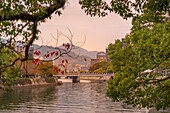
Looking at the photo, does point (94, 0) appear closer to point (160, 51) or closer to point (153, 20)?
point (160, 51)

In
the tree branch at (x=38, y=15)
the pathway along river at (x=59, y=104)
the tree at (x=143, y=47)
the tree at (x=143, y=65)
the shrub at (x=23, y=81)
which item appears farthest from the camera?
the shrub at (x=23, y=81)

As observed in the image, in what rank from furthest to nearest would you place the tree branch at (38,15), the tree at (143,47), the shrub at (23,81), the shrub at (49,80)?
the shrub at (49,80) < the shrub at (23,81) < the tree at (143,47) < the tree branch at (38,15)

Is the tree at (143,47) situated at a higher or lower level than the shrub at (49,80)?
higher

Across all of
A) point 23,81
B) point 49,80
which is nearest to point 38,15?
point 23,81

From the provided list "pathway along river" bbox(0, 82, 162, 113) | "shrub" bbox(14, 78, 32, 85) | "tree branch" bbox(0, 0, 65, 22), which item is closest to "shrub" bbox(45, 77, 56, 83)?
"shrub" bbox(14, 78, 32, 85)

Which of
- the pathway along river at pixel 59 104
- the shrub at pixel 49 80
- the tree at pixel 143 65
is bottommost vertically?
the pathway along river at pixel 59 104

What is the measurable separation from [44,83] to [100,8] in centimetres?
11456

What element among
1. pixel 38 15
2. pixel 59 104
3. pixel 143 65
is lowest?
pixel 59 104

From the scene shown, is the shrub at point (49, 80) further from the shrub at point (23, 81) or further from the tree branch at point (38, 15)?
the tree branch at point (38, 15)

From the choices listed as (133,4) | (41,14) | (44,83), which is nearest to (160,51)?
(133,4)

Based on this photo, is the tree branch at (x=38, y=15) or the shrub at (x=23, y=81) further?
the shrub at (x=23, y=81)

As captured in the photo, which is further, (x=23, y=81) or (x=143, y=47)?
(x=23, y=81)

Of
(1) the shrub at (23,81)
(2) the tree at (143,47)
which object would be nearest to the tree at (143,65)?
(2) the tree at (143,47)

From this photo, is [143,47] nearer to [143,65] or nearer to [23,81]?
[143,65]
